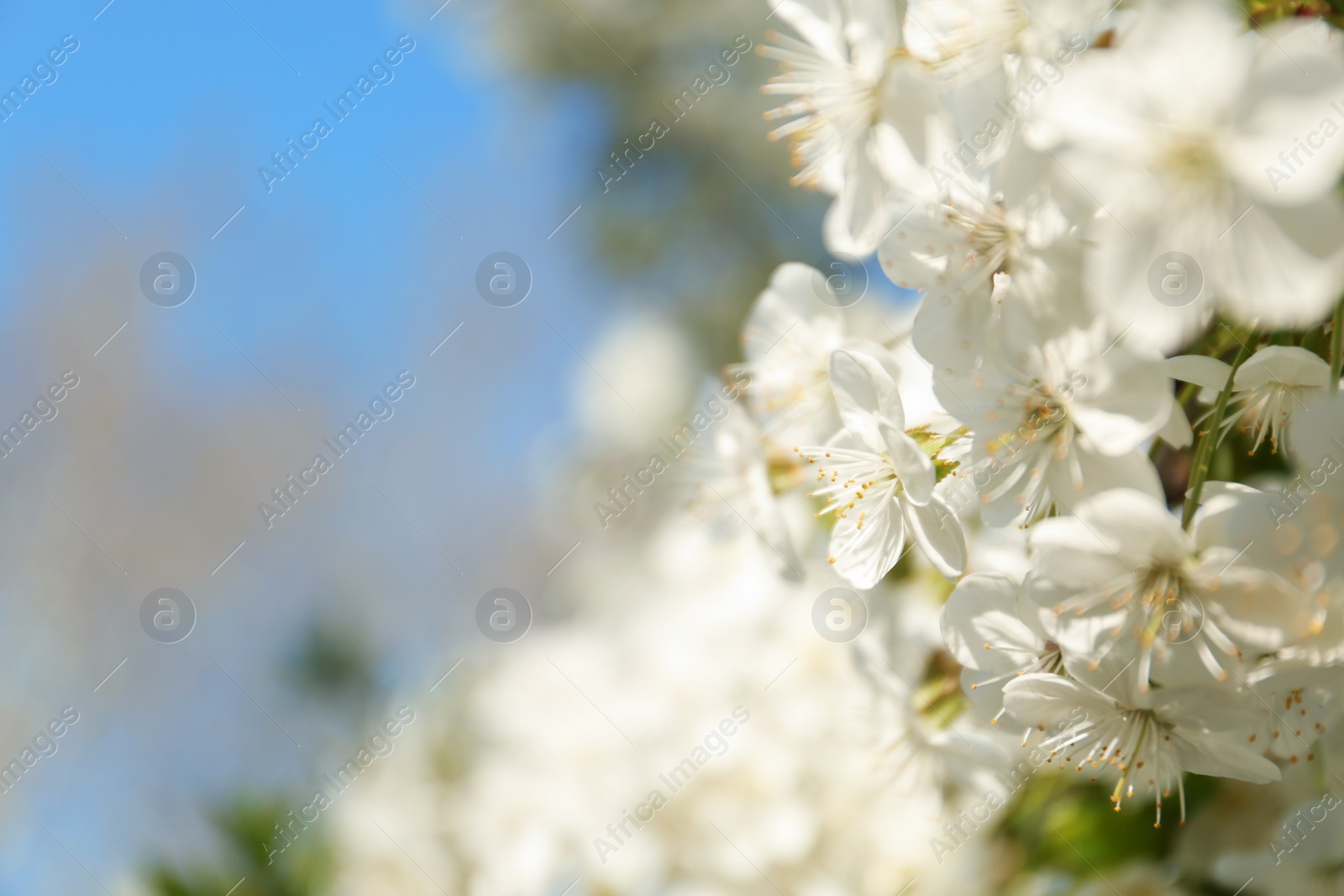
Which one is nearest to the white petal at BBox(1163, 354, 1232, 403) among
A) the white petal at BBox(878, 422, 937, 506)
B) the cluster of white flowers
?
the cluster of white flowers

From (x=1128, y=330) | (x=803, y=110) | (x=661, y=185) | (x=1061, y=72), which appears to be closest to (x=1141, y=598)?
(x=1128, y=330)

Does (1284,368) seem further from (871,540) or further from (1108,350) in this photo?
(871,540)

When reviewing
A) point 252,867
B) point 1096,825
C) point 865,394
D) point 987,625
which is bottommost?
point 1096,825

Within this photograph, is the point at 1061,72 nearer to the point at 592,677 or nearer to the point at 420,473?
the point at 592,677

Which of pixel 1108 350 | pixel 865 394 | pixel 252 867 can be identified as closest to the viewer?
pixel 1108 350

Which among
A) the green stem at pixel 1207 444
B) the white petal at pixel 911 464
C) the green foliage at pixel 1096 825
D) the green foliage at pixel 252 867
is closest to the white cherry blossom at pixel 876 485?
the white petal at pixel 911 464

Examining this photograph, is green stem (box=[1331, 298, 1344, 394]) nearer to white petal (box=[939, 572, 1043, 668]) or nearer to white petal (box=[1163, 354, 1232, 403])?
white petal (box=[1163, 354, 1232, 403])

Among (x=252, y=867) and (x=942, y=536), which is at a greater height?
(x=942, y=536)

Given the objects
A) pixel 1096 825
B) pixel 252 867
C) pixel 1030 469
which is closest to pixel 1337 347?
pixel 1030 469

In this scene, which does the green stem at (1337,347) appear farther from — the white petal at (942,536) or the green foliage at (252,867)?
the green foliage at (252,867)

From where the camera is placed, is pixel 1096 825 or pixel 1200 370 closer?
pixel 1200 370
